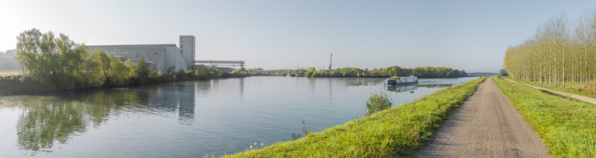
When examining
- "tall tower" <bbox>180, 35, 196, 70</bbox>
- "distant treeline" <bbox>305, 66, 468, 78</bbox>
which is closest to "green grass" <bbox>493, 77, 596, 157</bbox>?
"tall tower" <bbox>180, 35, 196, 70</bbox>

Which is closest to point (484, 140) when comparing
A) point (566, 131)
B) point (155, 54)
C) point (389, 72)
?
point (566, 131)

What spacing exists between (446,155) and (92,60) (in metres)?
52.0

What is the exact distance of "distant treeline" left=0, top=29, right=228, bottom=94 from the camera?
112 feet

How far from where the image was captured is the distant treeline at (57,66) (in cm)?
3422

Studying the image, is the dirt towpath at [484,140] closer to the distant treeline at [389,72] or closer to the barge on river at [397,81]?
the barge on river at [397,81]

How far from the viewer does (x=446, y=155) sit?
5.81m

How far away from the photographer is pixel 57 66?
3694 centimetres

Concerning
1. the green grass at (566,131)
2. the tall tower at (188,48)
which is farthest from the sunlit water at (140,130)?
the tall tower at (188,48)

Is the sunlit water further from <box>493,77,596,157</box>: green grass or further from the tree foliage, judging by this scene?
the tree foliage

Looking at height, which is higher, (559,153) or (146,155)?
(559,153)

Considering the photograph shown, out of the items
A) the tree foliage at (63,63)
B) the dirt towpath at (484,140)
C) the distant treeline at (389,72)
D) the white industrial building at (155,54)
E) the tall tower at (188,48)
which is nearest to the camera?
the dirt towpath at (484,140)

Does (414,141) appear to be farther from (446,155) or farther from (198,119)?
(198,119)

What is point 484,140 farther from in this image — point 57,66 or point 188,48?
point 188,48

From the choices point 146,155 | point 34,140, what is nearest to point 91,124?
point 34,140
